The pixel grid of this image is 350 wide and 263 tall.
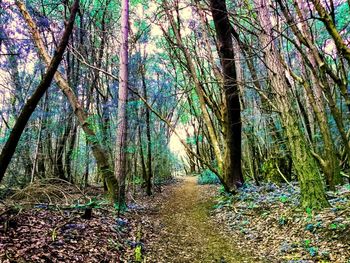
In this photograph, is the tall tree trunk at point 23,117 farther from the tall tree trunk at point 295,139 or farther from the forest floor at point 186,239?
the tall tree trunk at point 295,139

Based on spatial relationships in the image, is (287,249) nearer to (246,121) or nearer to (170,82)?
(246,121)

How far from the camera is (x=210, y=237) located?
6.25 meters

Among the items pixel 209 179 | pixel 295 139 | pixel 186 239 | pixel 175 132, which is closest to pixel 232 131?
pixel 175 132

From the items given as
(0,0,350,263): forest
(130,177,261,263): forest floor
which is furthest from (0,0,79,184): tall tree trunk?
(130,177,261,263): forest floor

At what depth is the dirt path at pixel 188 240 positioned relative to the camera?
16.4ft

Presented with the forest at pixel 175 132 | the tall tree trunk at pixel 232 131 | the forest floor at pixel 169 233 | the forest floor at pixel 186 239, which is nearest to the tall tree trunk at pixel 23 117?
the forest at pixel 175 132

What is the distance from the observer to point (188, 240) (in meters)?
6.09

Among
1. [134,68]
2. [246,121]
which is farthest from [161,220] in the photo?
[134,68]

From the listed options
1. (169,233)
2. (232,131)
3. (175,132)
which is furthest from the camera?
(232,131)

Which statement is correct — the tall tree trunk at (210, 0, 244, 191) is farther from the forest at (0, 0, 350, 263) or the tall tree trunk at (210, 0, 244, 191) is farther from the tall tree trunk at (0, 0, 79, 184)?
the tall tree trunk at (0, 0, 79, 184)

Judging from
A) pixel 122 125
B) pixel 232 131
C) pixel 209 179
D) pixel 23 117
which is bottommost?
pixel 209 179

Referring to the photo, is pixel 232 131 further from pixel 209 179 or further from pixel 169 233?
pixel 209 179

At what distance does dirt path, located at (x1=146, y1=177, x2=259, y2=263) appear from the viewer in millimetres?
4990

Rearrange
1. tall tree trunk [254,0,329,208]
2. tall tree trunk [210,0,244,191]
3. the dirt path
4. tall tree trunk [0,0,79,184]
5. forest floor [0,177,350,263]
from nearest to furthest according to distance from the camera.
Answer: tall tree trunk [0,0,79,184]
forest floor [0,177,350,263]
the dirt path
tall tree trunk [254,0,329,208]
tall tree trunk [210,0,244,191]
